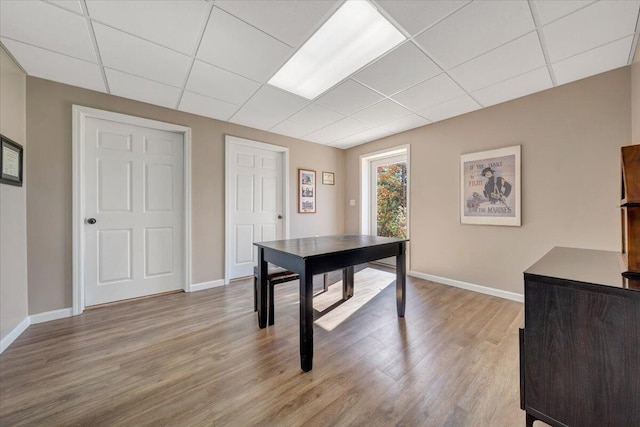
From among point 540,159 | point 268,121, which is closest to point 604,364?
point 540,159

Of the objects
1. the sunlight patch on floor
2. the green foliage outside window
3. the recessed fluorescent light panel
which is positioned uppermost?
the recessed fluorescent light panel

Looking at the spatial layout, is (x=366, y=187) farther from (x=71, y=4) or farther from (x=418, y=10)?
(x=71, y=4)

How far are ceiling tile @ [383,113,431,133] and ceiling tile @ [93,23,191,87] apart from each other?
2.60 metres

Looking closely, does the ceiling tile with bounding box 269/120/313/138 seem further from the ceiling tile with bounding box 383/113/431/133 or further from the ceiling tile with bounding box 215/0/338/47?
the ceiling tile with bounding box 215/0/338/47

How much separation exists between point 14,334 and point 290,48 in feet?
10.6

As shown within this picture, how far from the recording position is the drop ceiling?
1551mm

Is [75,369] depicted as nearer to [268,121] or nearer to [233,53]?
[233,53]

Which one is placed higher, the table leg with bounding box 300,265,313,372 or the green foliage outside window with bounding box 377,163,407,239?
the green foliage outside window with bounding box 377,163,407,239

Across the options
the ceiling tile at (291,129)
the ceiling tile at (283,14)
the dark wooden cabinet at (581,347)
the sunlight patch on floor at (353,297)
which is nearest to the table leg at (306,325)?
the sunlight patch on floor at (353,297)

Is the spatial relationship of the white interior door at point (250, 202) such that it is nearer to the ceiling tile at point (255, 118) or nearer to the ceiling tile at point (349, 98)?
the ceiling tile at point (255, 118)

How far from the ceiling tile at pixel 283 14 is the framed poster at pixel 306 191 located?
104 inches

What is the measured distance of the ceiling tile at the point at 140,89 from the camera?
233 centimetres

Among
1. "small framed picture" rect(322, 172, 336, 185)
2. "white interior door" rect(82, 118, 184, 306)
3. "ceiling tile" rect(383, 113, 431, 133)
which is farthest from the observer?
"small framed picture" rect(322, 172, 336, 185)

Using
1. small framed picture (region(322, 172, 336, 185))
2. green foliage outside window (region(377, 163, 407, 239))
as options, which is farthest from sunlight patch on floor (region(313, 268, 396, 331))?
small framed picture (region(322, 172, 336, 185))
